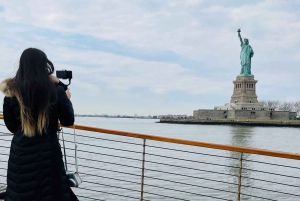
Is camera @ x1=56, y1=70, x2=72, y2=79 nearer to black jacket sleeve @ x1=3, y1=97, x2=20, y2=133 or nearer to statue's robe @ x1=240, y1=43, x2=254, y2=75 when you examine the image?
black jacket sleeve @ x1=3, y1=97, x2=20, y2=133

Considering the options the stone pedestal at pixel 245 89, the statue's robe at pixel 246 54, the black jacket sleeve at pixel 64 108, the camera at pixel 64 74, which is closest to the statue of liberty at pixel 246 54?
the statue's robe at pixel 246 54

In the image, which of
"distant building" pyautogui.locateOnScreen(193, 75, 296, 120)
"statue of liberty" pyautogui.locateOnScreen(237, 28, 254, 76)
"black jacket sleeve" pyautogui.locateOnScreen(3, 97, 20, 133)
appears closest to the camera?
"black jacket sleeve" pyautogui.locateOnScreen(3, 97, 20, 133)

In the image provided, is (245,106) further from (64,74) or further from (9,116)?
(9,116)

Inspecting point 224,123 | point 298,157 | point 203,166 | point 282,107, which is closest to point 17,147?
point 298,157

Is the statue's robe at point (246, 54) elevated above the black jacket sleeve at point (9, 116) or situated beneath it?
elevated above

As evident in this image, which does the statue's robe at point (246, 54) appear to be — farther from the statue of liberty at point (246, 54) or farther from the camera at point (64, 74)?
the camera at point (64, 74)

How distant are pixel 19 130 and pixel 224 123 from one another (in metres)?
75.3

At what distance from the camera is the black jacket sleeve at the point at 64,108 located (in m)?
2.46

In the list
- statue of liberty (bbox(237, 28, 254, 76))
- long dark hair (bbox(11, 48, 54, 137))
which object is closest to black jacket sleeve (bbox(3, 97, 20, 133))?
long dark hair (bbox(11, 48, 54, 137))

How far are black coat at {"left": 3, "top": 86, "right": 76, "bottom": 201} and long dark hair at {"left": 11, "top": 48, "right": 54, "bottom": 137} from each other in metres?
0.06

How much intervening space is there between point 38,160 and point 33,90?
1.39 ft

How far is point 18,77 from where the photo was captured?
2.45 meters

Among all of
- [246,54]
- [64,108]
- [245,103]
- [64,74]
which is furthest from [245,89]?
[64,108]

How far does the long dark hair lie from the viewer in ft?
7.84
